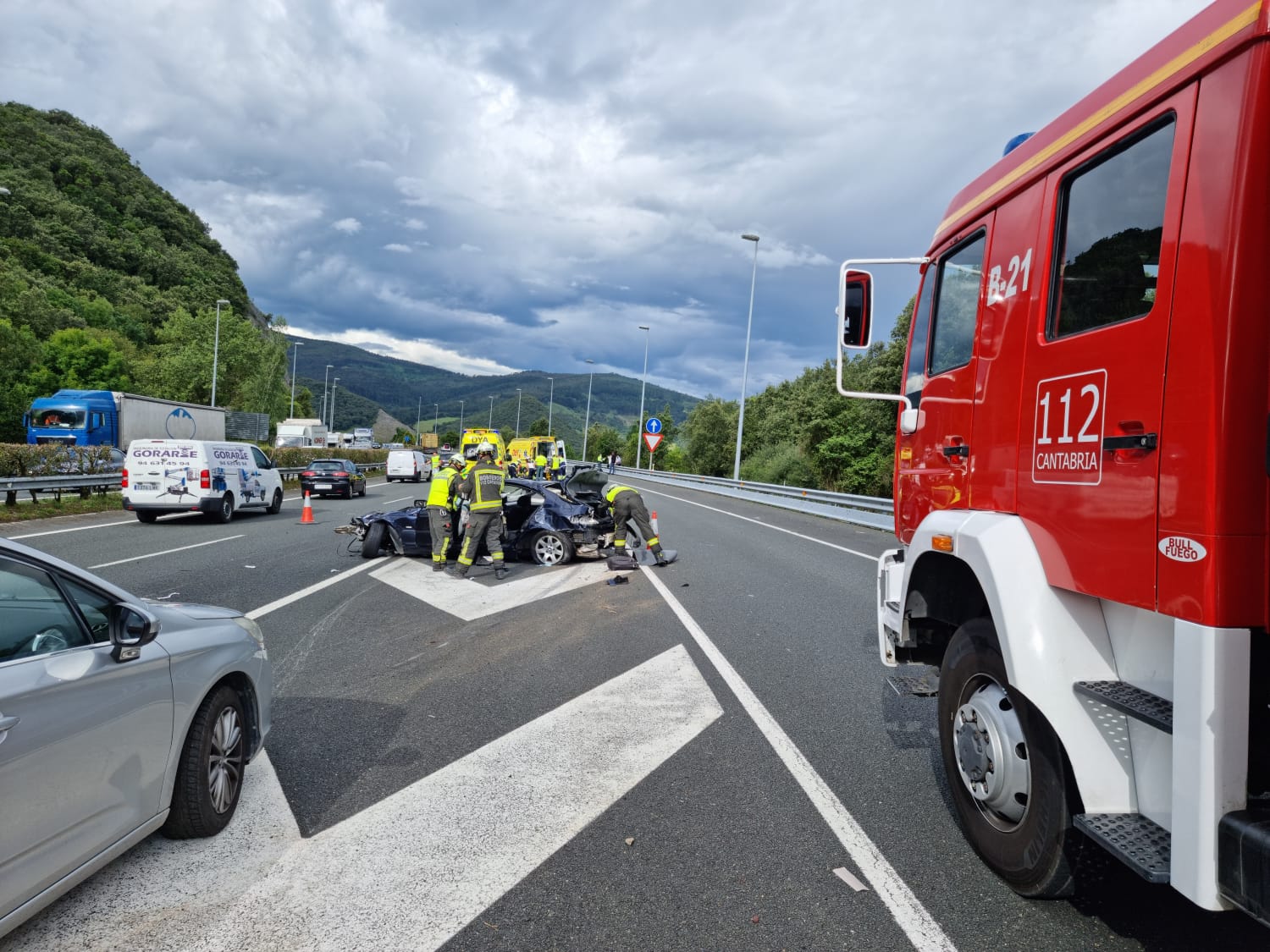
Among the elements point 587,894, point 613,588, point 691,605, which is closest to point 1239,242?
point 587,894

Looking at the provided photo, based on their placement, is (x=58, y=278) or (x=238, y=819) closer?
(x=238, y=819)

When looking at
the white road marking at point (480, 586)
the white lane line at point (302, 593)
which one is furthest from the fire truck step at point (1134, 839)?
the white lane line at point (302, 593)

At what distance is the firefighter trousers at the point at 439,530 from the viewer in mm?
11266

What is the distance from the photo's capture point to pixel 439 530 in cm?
1126

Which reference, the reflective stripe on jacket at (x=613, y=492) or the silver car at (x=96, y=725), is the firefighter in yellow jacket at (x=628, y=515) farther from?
the silver car at (x=96, y=725)

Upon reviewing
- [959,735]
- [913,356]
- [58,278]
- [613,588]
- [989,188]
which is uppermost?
[58,278]

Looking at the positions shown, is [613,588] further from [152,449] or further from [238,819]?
[152,449]

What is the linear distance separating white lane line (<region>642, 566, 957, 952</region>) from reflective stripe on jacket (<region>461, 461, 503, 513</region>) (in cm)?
573

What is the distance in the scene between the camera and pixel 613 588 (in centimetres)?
994

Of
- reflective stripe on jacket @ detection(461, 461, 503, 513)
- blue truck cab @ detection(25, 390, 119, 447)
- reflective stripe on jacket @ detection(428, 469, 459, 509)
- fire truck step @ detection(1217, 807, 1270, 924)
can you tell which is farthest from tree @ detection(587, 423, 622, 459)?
fire truck step @ detection(1217, 807, 1270, 924)

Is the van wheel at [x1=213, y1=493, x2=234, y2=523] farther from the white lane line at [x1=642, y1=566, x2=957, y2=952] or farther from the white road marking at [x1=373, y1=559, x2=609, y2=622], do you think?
the white lane line at [x1=642, y1=566, x2=957, y2=952]

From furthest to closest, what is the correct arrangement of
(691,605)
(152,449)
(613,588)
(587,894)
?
(152,449)
(613,588)
(691,605)
(587,894)

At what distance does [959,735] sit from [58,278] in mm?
84392

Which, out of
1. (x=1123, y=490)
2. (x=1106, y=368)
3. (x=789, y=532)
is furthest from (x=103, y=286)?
(x=1123, y=490)
